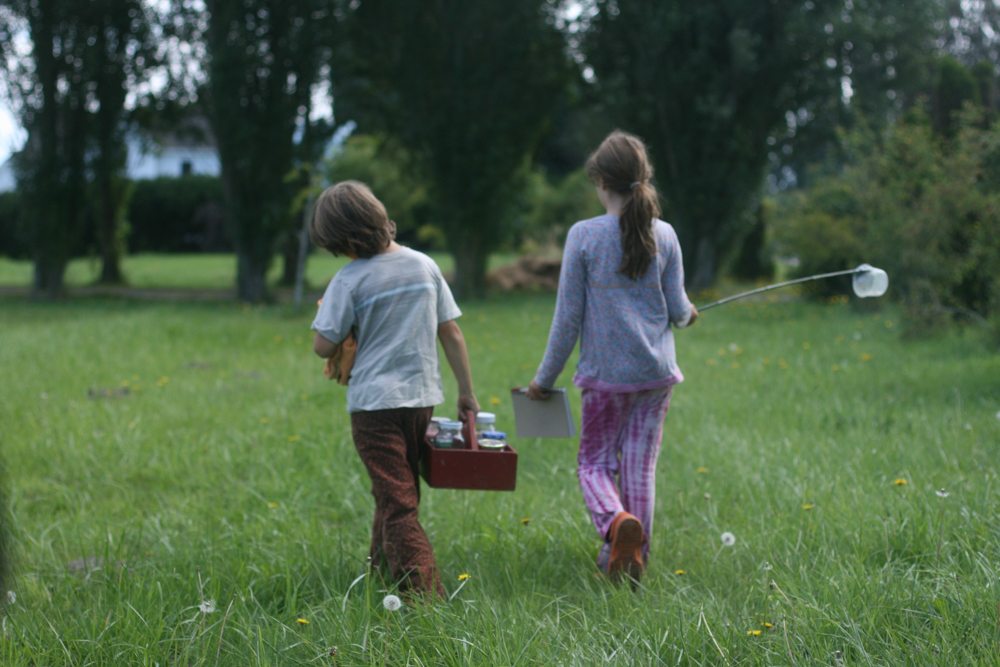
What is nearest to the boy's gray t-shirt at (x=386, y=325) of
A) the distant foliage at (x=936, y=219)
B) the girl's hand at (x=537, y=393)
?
the girl's hand at (x=537, y=393)

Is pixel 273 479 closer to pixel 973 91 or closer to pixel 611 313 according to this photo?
pixel 611 313

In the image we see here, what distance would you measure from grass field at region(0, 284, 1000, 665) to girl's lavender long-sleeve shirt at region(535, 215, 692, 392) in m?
0.73

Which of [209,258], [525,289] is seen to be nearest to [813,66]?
[525,289]

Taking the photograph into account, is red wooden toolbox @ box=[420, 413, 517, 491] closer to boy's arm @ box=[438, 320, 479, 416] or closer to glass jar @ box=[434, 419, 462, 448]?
glass jar @ box=[434, 419, 462, 448]

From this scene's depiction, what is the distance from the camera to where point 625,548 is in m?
3.62

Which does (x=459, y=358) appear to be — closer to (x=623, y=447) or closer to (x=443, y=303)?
(x=443, y=303)

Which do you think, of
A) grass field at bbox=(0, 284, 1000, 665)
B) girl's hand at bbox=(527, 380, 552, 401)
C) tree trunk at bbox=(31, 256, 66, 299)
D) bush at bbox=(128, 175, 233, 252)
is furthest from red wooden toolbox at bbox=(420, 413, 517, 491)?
bush at bbox=(128, 175, 233, 252)

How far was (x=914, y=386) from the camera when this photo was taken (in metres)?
7.67

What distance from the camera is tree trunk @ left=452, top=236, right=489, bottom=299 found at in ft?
65.7

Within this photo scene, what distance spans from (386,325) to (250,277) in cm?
1612

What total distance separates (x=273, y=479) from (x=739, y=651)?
315 centimetres

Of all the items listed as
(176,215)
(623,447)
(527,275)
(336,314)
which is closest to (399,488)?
(336,314)

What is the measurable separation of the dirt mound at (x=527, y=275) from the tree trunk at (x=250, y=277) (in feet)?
20.6

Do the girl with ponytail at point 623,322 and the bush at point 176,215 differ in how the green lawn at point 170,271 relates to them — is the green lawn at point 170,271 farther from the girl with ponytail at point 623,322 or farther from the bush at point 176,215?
the girl with ponytail at point 623,322
